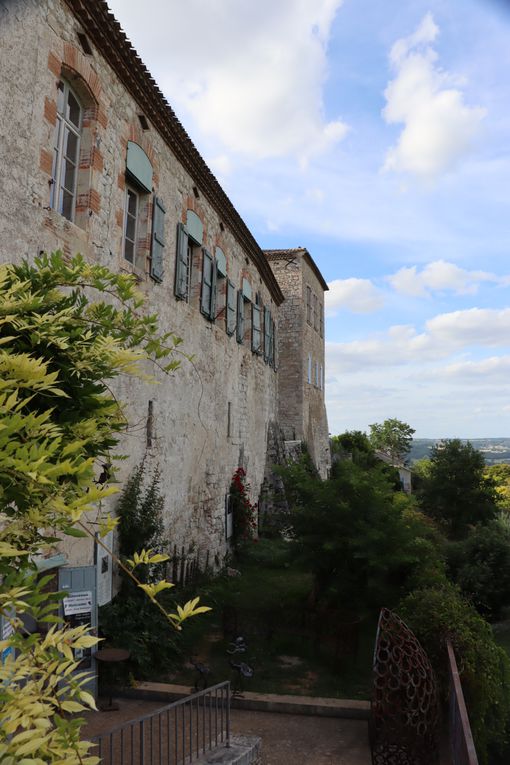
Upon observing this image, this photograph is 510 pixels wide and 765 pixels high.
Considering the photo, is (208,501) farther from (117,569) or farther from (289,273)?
(289,273)

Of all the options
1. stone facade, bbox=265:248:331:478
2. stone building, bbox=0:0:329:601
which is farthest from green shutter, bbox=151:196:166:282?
stone facade, bbox=265:248:331:478

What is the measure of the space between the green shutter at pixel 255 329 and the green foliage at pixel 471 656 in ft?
31.6

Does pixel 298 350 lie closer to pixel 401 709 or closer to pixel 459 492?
pixel 459 492

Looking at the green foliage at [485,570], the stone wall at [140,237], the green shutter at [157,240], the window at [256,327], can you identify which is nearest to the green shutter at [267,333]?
the window at [256,327]

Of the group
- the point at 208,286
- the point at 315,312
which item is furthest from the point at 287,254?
the point at 208,286

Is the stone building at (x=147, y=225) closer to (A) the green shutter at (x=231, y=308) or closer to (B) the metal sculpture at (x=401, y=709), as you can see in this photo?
(A) the green shutter at (x=231, y=308)

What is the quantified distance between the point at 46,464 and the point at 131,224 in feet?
25.4

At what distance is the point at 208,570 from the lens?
10875 millimetres

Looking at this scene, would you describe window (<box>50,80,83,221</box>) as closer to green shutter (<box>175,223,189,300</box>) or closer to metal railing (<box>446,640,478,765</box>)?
green shutter (<box>175,223,189,300</box>)

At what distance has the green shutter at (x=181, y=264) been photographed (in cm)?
963

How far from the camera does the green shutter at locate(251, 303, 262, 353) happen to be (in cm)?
1522

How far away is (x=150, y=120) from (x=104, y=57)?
1.51 m

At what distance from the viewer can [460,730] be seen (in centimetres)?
403

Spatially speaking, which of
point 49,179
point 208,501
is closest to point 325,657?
point 208,501
